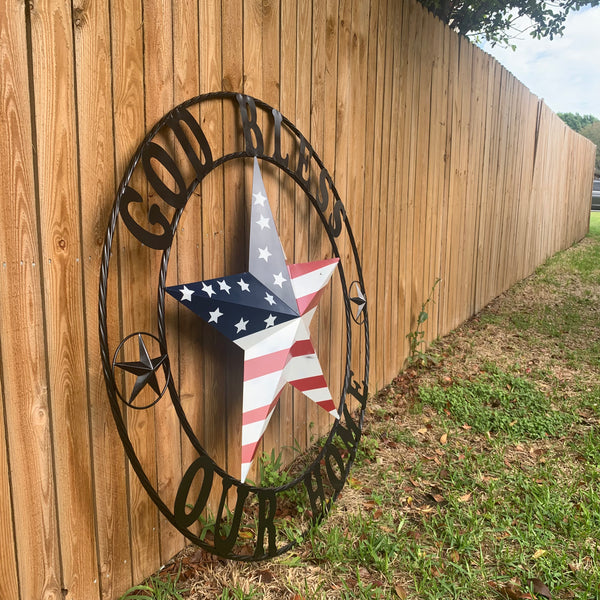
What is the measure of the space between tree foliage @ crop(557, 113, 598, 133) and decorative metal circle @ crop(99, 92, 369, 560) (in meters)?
60.4

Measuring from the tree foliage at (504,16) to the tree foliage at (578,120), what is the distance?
52.4m

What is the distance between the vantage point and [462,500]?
2.49 m

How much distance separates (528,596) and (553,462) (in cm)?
114

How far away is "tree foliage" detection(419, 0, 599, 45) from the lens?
25.4 ft

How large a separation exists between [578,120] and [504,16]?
55352mm

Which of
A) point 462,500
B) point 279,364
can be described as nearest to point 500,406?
point 462,500

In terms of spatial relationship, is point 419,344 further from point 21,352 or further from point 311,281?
point 21,352

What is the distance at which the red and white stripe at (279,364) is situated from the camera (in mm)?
1972

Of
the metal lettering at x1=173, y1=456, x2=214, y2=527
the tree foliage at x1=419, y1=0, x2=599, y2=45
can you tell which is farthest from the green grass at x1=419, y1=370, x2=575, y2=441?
the tree foliage at x1=419, y1=0, x2=599, y2=45

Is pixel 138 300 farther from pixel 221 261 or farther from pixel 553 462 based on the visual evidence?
pixel 553 462

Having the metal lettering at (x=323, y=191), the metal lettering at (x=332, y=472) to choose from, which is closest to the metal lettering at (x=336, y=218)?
the metal lettering at (x=323, y=191)

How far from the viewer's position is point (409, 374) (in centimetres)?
409

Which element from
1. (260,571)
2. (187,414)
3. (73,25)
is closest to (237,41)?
(73,25)

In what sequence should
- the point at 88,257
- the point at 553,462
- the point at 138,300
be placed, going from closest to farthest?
the point at 88,257 < the point at 138,300 < the point at 553,462
